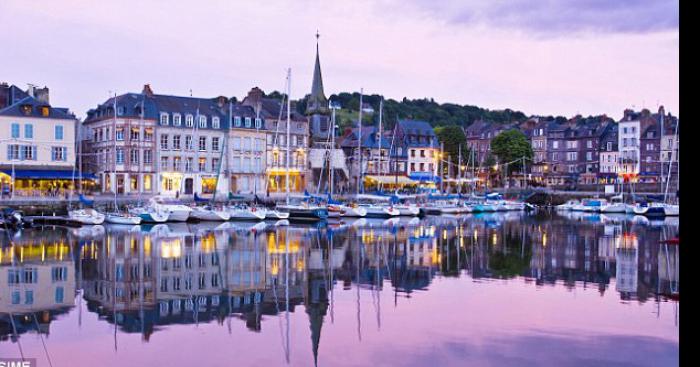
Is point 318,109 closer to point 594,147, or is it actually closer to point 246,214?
point 246,214

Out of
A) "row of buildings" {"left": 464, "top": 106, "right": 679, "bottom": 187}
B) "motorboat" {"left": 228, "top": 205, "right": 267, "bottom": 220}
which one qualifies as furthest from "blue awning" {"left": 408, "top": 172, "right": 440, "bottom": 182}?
"motorboat" {"left": 228, "top": 205, "right": 267, "bottom": 220}

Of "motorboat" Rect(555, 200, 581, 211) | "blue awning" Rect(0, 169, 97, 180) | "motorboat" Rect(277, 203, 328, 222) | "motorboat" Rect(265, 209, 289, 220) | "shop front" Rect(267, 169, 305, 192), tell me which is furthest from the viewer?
"motorboat" Rect(555, 200, 581, 211)

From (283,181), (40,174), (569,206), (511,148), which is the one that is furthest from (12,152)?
(511,148)

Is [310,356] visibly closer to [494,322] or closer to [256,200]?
[494,322]

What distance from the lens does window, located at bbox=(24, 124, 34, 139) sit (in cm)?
5684

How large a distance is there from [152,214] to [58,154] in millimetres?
16106

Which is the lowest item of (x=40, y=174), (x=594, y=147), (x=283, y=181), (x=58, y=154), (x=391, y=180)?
(x=283, y=181)

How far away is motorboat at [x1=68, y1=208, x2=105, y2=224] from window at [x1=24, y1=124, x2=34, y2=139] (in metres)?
13.3

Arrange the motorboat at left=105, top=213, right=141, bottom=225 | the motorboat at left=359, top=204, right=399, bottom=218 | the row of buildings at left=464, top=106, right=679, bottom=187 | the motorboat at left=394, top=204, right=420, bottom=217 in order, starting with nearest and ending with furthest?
the motorboat at left=105, top=213, right=141, bottom=225 < the motorboat at left=359, top=204, right=399, bottom=218 < the motorboat at left=394, top=204, right=420, bottom=217 < the row of buildings at left=464, top=106, right=679, bottom=187

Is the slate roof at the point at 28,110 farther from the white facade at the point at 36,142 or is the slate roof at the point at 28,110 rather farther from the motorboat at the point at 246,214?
the motorboat at the point at 246,214

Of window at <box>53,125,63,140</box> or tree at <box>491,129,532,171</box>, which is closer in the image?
window at <box>53,125,63,140</box>

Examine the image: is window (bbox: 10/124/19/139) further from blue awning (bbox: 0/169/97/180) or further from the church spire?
the church spire

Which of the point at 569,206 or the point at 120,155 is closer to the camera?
the point at 120,155

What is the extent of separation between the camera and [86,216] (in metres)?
46.5
